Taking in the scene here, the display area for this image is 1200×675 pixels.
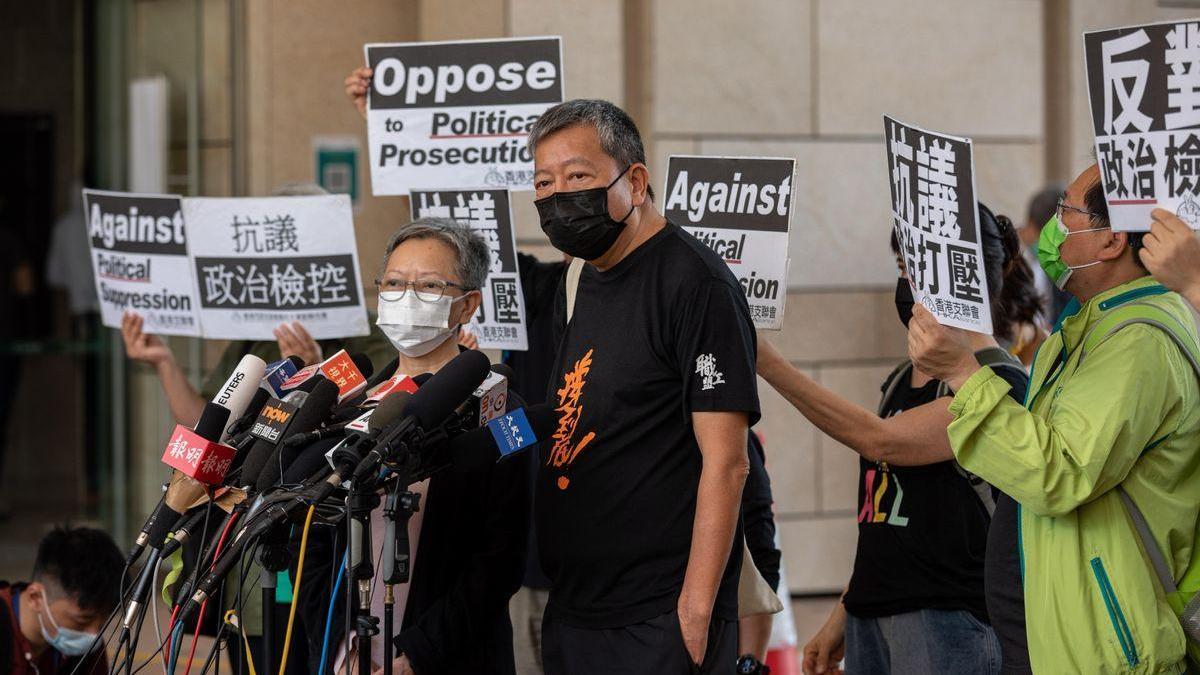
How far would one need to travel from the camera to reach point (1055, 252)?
11.9 feet

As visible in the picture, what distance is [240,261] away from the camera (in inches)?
224

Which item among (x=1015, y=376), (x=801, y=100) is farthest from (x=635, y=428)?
(x=801, y=100)

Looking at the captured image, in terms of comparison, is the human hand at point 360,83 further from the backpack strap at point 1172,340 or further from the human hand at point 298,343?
the backpack strap at point 1172,340

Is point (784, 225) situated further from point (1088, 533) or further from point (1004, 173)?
point (1004, 173)

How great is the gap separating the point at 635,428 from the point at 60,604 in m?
2.27

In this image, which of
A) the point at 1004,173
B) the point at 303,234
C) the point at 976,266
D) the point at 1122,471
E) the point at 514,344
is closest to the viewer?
the point at 1122,471

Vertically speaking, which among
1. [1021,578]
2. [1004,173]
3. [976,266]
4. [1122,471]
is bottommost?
[1021,578]

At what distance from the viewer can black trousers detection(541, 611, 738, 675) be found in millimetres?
3469

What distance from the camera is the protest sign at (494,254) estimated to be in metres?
5.22

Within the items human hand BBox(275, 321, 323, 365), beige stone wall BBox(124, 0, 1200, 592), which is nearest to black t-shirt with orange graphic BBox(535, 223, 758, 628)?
human hand BBox(275, 321, 323, 365)

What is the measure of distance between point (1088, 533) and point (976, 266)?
79 cm

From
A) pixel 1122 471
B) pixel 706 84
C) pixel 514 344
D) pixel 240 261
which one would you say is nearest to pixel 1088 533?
pixel 1122 471

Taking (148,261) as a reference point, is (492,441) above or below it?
below

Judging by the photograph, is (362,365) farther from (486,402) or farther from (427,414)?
(427,414)
